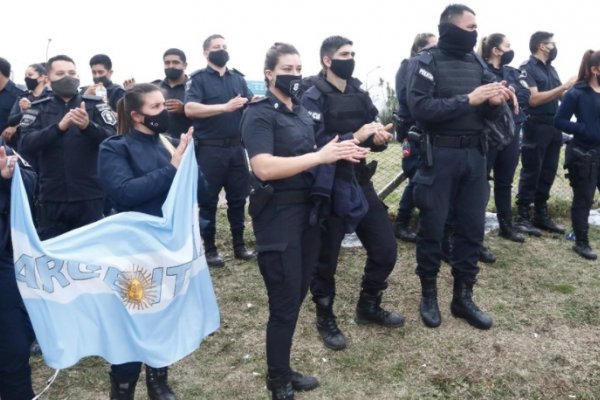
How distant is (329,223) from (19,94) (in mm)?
4004

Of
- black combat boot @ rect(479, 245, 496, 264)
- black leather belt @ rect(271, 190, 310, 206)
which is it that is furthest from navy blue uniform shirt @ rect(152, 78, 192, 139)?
black combat boot @ rect(479, 245, 496, 264)

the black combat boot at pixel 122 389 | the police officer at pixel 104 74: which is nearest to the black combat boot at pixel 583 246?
the black combat boot at pixel 122 389

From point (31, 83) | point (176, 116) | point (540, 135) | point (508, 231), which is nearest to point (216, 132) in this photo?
point (176, 116)

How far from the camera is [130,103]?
322cm

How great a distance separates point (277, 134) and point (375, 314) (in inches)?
74.6

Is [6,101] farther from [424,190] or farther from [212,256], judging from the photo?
[424,190]

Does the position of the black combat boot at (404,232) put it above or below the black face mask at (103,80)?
below

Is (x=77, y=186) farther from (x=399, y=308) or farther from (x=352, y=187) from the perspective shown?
(x=399, y=308)

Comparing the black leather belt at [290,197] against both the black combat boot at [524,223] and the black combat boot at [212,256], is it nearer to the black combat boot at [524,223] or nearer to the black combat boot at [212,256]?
the black combat boot at [212,256]

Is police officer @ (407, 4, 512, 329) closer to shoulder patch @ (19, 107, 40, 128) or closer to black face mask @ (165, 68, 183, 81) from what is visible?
black face mask @ (165, 68, 183, 81)

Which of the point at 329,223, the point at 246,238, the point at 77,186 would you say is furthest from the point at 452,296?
the point at 77,186

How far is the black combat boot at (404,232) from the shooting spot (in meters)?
6.25

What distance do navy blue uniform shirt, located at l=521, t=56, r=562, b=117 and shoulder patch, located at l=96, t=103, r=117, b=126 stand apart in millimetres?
4448

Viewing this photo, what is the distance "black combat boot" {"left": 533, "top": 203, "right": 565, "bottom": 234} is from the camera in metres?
6.55
